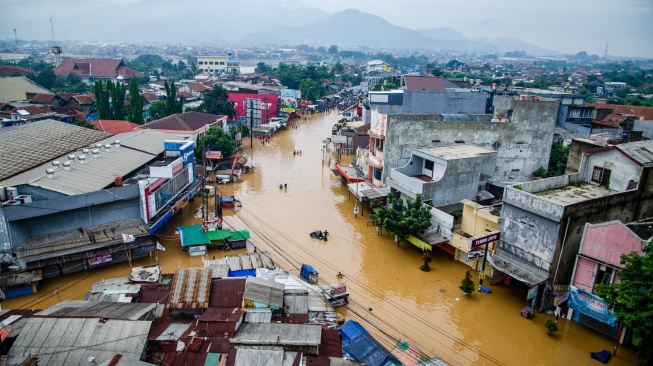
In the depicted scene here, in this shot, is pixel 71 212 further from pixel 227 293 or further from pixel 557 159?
pixel 557 159

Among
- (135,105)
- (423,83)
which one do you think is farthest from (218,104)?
(423,83)

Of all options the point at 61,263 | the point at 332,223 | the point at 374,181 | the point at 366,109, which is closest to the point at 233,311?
the point at 61,263

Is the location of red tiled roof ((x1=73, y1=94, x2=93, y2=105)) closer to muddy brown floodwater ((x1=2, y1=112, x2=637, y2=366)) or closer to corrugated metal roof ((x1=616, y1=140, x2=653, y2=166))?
muddy brown floodwater ((x1=2, y1=112, x2=637, y2=366))

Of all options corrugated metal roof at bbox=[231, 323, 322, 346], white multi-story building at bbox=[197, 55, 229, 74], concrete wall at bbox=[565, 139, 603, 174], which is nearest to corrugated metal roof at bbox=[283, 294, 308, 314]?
corrugated metal roof at bbox=[231, 323, 322, 346]

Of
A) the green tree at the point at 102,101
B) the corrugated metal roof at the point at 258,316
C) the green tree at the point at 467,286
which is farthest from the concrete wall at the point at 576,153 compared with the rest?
the green tree at the point at 102,101

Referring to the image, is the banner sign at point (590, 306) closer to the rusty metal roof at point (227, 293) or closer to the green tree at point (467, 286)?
the green tree at point (467, 286)

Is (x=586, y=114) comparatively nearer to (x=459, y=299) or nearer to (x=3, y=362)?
(x=459, y=299)
